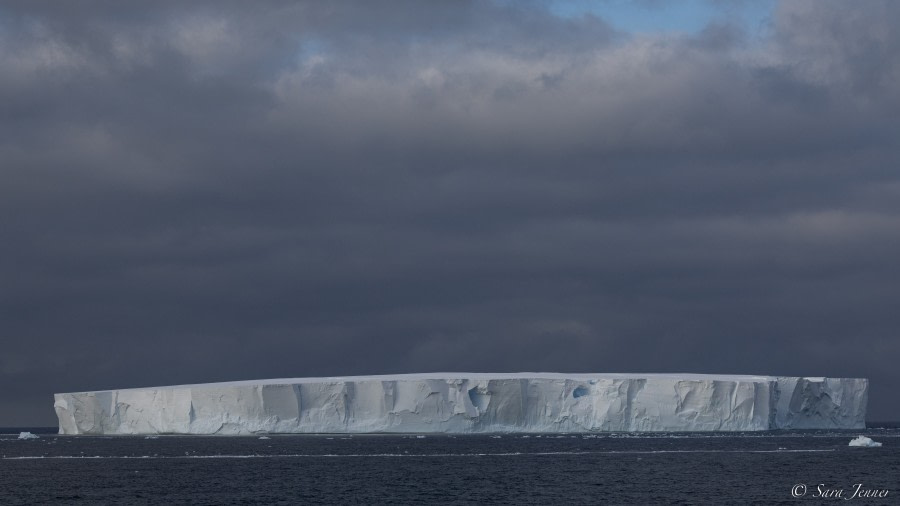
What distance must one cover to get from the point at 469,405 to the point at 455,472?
10.8m

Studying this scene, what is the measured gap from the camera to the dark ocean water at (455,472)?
82.8 ft

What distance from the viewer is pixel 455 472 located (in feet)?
102

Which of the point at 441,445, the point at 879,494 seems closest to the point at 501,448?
the point at 441,445

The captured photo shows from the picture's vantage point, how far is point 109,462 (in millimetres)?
35906

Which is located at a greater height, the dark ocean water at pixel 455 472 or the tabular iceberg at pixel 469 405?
the tabular iceberg at pixel 469 405

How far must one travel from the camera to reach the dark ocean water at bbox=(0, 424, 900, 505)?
25.2 m

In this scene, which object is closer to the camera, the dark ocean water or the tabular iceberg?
the dark ocean water

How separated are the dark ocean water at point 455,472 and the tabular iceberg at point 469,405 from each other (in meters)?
0.89

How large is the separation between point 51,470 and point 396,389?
12.7 metres

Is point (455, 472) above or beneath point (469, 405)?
beneath

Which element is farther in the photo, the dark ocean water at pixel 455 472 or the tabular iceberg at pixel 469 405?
the tabular iceberg at pixel 469 405

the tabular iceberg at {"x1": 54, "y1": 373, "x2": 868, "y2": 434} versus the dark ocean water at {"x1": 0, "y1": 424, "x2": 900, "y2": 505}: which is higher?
the tabular iceberg at {"x1": 54, "y1": 373, "x2": 868, "y2": 434}

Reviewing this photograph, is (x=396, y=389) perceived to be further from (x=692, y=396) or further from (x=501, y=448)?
(x=692, y=396)

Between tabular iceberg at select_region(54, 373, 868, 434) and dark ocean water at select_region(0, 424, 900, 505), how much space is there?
2.92ft
